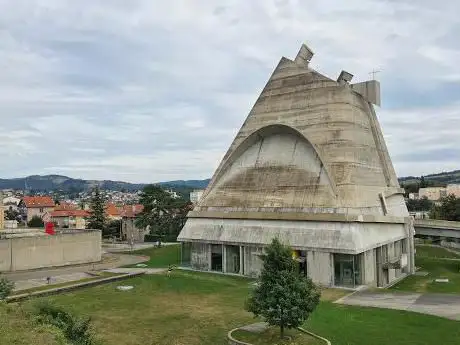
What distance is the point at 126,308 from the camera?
31562 millimetres

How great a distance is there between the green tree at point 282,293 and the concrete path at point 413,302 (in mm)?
10649

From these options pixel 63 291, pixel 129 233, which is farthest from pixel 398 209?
pixel 129 233

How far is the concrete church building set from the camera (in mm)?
41125

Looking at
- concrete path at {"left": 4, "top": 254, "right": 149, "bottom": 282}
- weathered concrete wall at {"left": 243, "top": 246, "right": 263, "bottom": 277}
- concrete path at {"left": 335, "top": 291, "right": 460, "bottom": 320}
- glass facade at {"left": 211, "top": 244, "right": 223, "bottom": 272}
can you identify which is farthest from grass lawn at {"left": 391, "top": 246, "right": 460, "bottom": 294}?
concrete path at {"left": 4, "top": 254, "right": 149, "bottom": 282}

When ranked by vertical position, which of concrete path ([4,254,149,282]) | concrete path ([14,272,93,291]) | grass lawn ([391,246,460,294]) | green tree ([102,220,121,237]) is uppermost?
green tree ([102,220,121,237])

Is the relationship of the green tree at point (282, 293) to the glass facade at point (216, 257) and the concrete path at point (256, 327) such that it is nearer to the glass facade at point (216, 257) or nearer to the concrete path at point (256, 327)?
the concrete path at point (256, 327)

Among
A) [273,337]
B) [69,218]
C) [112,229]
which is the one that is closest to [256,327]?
[273,337]

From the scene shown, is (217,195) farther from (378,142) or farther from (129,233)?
(129,233)

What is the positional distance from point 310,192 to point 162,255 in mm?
25996

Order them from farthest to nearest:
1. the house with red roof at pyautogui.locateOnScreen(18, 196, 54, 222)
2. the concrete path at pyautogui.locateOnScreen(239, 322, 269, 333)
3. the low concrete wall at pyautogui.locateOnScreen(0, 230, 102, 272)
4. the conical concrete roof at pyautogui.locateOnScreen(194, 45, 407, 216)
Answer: the house with red roof at pyautogui.locateOnScreen(18, 196, 54, 222)
the low concrete wall at pyautogui.locateOnScreen(0, 230, 102, 272)
the conical concrete roof at pyautogui.locateOnScreen(194, 45, 407, 216)
the concrete path at pyautogui.locateOnScreen(239, 322, 269, 333)

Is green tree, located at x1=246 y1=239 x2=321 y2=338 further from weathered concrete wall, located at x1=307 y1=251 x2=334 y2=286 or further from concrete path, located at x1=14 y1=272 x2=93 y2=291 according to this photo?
concrete path, located at x1=14 y1=272 x2=93 y2=291

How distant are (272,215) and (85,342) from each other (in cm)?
2873

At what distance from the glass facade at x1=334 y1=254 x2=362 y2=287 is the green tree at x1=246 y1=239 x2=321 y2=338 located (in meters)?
17.1

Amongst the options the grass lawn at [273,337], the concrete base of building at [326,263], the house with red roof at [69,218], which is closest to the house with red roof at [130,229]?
the house with red roof at [69,218]
